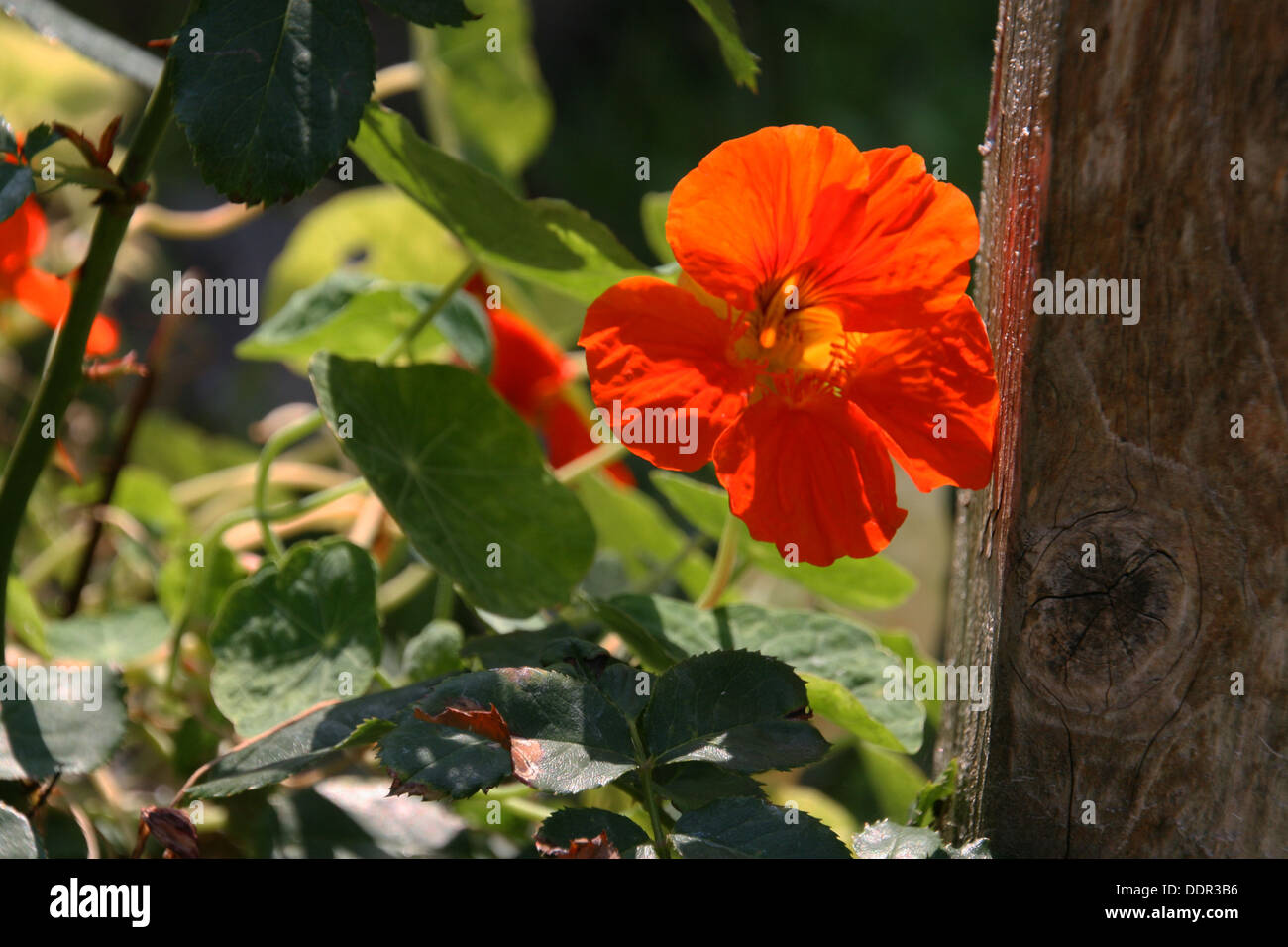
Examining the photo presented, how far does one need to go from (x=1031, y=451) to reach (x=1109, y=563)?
59 mm

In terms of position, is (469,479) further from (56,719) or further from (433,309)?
(56,719)

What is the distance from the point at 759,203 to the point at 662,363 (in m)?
0.09

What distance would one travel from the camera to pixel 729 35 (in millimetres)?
529

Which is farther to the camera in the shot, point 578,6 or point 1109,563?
point 578,6

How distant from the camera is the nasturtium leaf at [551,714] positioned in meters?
0.46

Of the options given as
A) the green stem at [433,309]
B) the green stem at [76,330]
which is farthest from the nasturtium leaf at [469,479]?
the green stem at [76,330]

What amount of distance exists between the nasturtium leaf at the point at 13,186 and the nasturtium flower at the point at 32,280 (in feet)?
0.89

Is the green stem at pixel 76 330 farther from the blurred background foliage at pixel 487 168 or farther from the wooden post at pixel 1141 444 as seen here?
the wooden post at pixel 1141 444

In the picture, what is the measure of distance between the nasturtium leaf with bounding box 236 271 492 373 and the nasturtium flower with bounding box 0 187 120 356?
11 centimetres

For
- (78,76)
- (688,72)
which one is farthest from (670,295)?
(688,72)

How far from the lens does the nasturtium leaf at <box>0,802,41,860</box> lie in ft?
1.56

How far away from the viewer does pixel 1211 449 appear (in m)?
0.44

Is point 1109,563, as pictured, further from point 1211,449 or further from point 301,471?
point 301,471

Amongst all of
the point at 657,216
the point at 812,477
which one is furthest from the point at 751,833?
the point at 657,216
